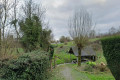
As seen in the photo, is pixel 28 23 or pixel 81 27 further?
pixel 81 27

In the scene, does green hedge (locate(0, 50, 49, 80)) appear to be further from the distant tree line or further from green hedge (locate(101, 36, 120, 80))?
the distant tree line

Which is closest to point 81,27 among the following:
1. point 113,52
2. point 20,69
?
point 113,52

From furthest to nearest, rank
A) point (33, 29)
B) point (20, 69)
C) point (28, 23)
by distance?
point (28, 23) < point (33, 29) < point (20, 69)

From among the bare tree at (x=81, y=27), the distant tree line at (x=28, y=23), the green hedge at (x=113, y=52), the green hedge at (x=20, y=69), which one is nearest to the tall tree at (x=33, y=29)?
the distant tree line at (x=28, y=23)

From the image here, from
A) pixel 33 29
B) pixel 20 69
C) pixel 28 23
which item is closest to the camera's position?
pixel 20 69

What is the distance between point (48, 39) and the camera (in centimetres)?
1191

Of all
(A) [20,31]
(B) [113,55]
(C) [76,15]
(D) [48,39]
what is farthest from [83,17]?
(A) [20,31]

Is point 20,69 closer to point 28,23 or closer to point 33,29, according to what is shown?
point 33,29

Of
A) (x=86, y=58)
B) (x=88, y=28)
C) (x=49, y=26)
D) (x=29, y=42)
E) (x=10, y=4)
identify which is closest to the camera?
(x=10, y=4)

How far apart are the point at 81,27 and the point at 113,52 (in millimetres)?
7282

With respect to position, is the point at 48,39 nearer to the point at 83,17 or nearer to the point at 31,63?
the point at 83,17

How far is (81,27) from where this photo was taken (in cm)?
1156

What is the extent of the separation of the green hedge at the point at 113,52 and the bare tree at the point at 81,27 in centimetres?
603

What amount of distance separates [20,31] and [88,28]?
1031cm
